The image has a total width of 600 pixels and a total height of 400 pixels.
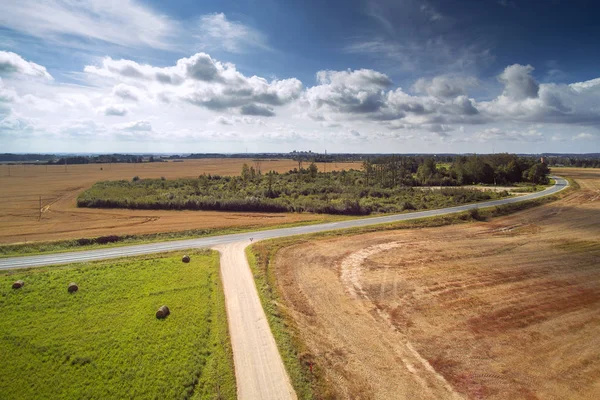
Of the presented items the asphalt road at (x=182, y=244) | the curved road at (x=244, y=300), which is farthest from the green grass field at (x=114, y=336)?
the asphalt road at (x=182, y=244)

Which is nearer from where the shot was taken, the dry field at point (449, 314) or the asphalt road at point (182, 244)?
the dry field at point (449, 314)

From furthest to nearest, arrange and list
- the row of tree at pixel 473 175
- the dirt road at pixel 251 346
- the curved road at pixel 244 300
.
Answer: the row of tree at pixel 473 175, the curved road at pixel 244 300, the dirt road at pixel 251 346

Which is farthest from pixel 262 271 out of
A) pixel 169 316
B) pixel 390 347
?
pixel 390 347

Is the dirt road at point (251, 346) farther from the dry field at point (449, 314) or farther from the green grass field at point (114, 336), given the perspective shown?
the dry field at point (449, 314)

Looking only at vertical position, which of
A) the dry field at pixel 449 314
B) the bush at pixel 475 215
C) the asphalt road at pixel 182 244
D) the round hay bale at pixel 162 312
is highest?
the bush at pixel 475 215

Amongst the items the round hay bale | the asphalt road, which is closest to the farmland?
the asphalt road

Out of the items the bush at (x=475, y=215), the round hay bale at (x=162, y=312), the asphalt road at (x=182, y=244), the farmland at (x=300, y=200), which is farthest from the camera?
the farmland at (x=300, y=200)
